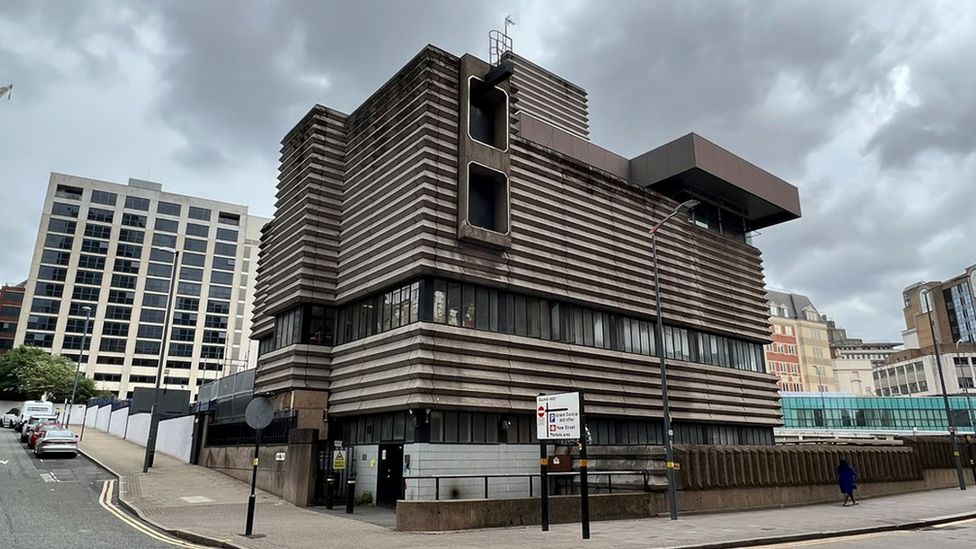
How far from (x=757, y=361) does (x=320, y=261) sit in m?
28.9

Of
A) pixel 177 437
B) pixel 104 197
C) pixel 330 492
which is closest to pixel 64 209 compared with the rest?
pixel 104 197

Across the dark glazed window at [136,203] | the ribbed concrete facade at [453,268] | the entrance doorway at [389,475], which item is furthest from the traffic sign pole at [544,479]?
the dark glazed window at [136,203]

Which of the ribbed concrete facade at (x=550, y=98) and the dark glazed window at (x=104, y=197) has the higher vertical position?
the dark glazed window at (x=104, y=197)

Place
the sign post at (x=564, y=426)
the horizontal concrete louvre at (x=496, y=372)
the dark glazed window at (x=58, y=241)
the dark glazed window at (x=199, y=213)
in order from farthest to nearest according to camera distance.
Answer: the dark glazed window at (x=199, y=213) < the dark glazed window at (x=58, y=241) < the horizontal concrete louvre at (x=496, y=372) < the sign post at (x=564, y=426)

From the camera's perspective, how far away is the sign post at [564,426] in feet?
49.3

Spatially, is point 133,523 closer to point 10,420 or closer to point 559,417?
point 559,417

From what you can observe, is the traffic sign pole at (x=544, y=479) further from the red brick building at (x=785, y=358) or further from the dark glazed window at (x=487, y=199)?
the red brick building at (x=785, y=358)

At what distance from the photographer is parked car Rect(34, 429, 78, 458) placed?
3275 cm

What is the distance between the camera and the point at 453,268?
24406mm

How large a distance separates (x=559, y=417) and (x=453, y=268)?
977 centimetres

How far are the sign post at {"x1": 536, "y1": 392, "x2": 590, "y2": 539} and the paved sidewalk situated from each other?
0.73 m

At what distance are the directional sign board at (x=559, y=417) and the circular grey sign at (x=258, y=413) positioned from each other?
6.95 meters

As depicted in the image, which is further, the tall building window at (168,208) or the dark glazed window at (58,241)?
the tall building window at (168,208)

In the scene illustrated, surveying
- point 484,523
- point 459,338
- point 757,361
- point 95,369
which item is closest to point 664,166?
point 757,361
